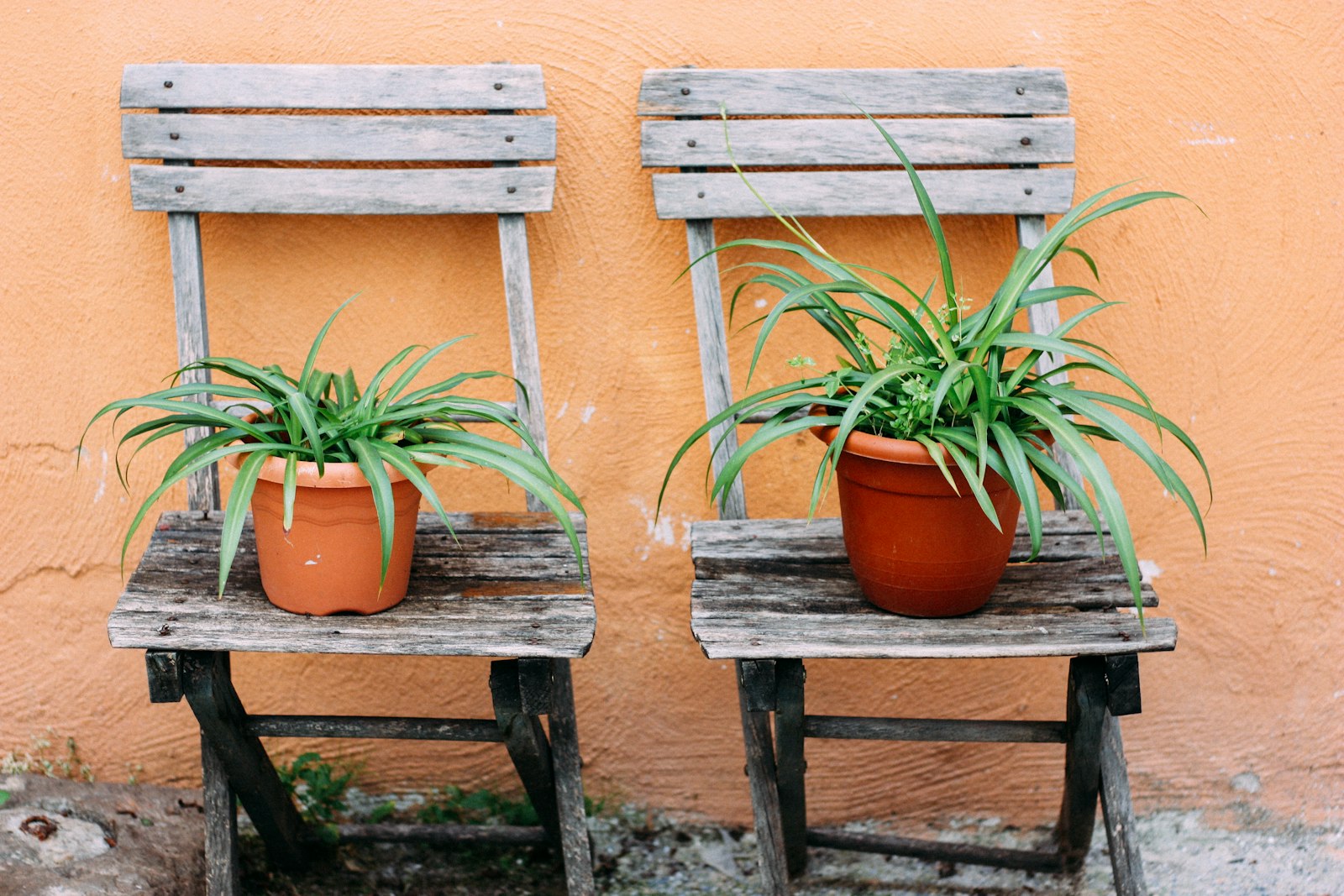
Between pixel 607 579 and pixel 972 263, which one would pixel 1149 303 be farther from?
pixel 607 579

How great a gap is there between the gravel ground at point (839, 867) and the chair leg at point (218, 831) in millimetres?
230

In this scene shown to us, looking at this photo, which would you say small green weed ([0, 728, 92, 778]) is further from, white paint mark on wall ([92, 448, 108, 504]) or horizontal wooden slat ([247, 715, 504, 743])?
horizontal wooden slat ([247, 715, 504, 743])

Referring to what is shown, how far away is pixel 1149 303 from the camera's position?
1.95 meters

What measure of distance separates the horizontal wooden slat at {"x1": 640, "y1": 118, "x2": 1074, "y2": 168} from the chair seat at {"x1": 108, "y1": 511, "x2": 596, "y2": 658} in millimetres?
632

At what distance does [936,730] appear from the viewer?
5.54 ft

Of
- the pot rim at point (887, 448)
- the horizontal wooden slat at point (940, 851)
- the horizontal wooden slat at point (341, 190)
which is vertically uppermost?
the horizontal wooden slat at point (341, 190)

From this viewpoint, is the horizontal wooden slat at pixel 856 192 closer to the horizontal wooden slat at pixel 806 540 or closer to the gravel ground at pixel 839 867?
the horizontal wooden slat at pixel 806 540

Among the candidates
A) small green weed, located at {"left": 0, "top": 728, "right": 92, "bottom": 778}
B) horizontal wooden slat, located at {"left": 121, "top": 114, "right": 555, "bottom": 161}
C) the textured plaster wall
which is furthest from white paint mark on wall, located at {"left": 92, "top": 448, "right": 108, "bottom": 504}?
horizontal wooden slat, located at {"left": 121, "top": 114, "right": 555, "bottom": 161}

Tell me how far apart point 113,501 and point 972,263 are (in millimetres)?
1594

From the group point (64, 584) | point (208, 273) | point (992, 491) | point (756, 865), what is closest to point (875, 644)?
point (992, 491)

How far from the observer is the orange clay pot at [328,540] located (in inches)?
56.0

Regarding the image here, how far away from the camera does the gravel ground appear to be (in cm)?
199

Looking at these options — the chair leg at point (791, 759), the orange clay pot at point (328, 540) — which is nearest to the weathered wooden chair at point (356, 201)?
the orange clay pot at point (328, 540)

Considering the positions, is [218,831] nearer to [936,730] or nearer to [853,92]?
[936,730]
